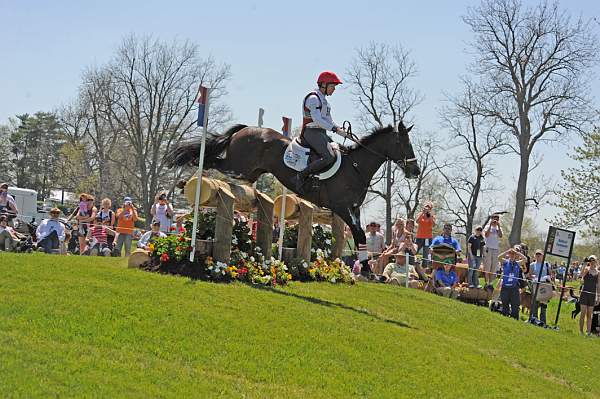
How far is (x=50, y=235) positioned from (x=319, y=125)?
726cm

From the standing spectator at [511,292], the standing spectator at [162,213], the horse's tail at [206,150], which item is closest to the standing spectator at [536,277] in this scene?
the standing spectator at [511,292]

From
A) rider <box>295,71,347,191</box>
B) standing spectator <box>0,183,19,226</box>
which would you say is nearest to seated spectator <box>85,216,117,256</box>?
standing spectator <box>0,183,19,226</box>

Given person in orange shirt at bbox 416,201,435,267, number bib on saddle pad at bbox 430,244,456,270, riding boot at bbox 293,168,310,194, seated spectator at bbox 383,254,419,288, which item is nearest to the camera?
riding boot at bbox 293,168,310,194

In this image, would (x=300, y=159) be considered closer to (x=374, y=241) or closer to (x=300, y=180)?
(x=300, y=180)

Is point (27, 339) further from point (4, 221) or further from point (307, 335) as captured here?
point (4, 221)

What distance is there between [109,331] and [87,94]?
1974 inches

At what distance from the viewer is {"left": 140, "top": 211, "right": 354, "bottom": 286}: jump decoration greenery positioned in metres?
11.6

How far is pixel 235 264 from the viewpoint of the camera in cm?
1224

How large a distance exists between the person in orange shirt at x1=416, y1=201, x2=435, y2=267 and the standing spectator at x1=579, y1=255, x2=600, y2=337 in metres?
4.12

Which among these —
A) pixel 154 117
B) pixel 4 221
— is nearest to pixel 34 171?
pixel 154 117

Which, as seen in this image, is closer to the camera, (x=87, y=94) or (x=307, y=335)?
(x=307, y=335)

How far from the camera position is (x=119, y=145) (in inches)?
2189

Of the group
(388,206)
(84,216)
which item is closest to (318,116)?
(84,216)

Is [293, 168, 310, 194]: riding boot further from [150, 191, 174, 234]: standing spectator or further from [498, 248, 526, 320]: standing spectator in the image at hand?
[498, 248, 526, 320]: standing spectator
